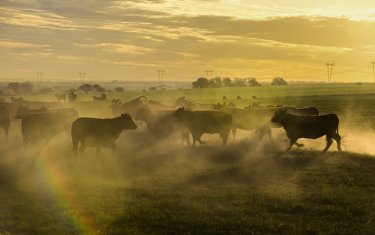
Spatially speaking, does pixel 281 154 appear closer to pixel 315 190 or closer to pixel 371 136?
pixel 315 190

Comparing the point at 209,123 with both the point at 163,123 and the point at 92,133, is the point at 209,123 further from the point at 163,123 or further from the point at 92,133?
the point at 92,133

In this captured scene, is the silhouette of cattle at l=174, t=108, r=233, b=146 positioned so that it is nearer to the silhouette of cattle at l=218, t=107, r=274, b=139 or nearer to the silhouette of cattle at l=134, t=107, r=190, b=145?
the silhouette of cattle at l=134, t=107, r=190, b=145

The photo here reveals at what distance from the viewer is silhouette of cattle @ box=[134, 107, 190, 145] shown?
23.3 metres

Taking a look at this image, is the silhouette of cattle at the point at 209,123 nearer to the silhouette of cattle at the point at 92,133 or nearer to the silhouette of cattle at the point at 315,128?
the silhouette of cattle at the point at 315,128

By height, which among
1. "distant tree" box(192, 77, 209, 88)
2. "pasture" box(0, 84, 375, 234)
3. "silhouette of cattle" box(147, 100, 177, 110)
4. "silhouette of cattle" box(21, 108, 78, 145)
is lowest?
"distant tree" box(192, 77, 209, 88)

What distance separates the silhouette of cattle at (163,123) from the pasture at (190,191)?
6.36 ft

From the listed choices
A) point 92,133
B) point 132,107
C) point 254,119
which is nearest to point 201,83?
point 132,107

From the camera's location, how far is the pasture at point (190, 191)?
10117 mm

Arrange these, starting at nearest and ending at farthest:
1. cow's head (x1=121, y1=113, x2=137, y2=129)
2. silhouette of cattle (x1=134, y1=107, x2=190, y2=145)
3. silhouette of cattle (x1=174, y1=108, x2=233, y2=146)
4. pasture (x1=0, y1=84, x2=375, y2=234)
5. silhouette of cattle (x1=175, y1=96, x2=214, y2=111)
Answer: pasture (x1=0, y1=84, x2=375, y2=234), cow's head (x1=121, y1=113, x2=137, y2=129), silhouette of cattle (x1=174, y1=108, x2=233, y2=146), silhouette of cattle (x1=134, y1=107, x2=190, y2=145), silhouette of cattle (x1=175, y1=96, x2=214, y2=111)

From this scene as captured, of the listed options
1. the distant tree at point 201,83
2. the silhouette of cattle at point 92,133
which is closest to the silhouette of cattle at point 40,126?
the silhouette of cattle at point 92,133


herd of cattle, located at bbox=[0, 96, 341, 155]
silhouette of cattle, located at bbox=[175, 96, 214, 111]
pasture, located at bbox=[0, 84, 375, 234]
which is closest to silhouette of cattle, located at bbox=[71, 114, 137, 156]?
herd of cattle, located at bbox=[0, 96, 341, 155]

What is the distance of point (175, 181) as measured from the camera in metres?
14.5

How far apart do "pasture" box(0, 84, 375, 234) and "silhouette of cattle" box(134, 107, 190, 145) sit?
194 cm

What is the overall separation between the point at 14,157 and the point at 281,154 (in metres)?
12.1
